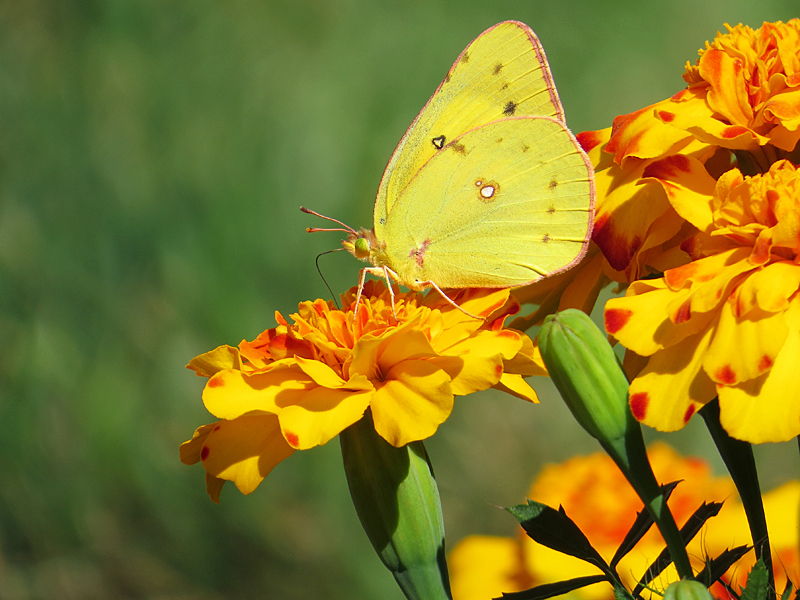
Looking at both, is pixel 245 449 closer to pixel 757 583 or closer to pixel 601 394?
pixel 601 394

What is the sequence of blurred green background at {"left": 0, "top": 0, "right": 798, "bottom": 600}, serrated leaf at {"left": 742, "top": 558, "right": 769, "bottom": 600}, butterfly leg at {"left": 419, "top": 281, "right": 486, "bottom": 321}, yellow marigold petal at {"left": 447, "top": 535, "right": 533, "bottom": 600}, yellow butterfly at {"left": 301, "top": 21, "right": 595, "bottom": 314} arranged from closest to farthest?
serrated leaf at {"left": 742, "top": 558, "right": 769, "bottom": 600}
butterfly leg at {"left": 419, "top": 281, "right": 486, "bottom": 321}
yellow butterfly at {"left": 301, "top": 21, "right": 595, "bottom": 314}
yellow marigold petal at {"left": 447, "top": 535, "right": 533, "bottom": 600}
blurred green background at {"left": 0, "top": 0, "right": 798, "bottom": 600}

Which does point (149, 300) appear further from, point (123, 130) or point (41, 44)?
point (41, 44)

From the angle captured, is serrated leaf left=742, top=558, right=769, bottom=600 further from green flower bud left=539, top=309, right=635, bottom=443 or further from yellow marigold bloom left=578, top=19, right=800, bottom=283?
yellow marigold bloom left=578, top=19, right=800, bottom=283

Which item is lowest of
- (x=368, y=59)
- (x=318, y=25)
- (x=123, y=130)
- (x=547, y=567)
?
(x=547, y=567)

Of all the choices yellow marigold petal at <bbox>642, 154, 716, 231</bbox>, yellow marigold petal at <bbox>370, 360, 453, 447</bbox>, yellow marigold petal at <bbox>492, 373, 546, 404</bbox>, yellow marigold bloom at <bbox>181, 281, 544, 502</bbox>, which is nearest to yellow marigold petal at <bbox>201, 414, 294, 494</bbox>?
yellow marigold bloom at <bbox>181, 281, 544, 502</bbox>

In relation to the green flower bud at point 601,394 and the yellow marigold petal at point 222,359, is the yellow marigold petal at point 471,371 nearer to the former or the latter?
the green flower bud at point 601,394

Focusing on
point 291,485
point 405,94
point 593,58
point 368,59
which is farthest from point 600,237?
point 593,58

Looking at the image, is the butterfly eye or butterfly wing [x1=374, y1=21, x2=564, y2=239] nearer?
butterfly wing [x1=374, y1=21, x2=564, y2=239]
